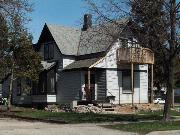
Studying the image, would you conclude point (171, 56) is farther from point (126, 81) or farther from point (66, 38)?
point (66, 38)

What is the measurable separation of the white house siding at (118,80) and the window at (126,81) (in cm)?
45

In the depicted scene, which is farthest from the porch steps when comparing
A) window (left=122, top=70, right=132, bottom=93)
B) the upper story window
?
the upper story window

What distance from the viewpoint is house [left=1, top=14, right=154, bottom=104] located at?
33438 mm

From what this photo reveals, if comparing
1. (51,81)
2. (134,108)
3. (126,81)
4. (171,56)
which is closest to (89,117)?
(171,56)

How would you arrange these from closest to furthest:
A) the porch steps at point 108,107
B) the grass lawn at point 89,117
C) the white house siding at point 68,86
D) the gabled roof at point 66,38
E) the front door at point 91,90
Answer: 1. the grass lawn at point 89,117
2. the porch steps at point 108,107
3. the front door at point 91,90
4. the white house siding at point 68,86
5. the gabled roof at point 66,38

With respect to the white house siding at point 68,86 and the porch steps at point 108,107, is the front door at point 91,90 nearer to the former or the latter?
the white house siding at point 68,86

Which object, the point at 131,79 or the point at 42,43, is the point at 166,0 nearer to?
the point at 131,79

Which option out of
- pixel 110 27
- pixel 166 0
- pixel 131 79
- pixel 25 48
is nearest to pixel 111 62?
pixel 131 79

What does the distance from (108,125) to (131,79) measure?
14.6 meters

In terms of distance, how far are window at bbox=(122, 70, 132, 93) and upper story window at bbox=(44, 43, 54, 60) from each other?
22.5 feet

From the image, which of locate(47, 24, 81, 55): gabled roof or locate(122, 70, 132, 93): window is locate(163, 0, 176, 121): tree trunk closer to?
locate(122, 70, 132, 93): window

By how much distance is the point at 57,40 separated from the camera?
36.0 m

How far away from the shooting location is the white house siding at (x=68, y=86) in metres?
34.2

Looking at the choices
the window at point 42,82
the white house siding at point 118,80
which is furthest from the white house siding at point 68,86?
the white house siding at point 118,80
